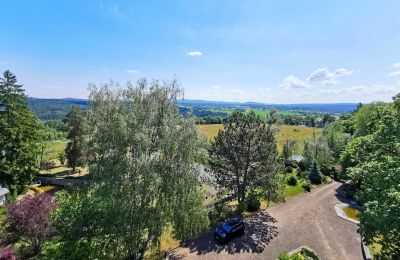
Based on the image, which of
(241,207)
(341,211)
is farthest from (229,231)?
(341,211)

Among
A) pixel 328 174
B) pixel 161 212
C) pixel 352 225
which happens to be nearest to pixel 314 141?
pixel 328 174

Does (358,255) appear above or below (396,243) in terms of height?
below

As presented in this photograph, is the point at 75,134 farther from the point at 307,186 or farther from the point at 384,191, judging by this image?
the point at 384,191

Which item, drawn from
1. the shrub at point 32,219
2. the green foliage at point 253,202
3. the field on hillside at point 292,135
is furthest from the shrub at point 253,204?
the field on hillside at point 292,135

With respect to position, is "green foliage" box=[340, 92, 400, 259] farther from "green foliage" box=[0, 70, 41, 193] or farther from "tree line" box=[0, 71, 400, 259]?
"green foliage" box=[0, 70, 41, 193]

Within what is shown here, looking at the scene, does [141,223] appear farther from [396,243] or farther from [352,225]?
[352,225]

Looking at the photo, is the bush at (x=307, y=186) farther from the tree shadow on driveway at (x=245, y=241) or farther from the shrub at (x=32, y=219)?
the shrub at (x=32, y=219)
